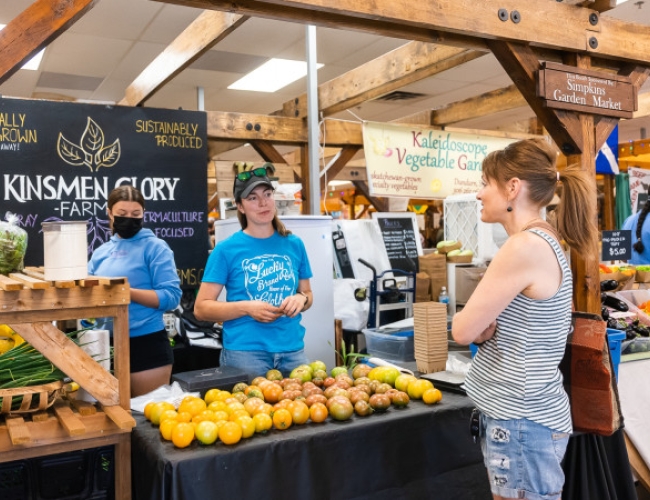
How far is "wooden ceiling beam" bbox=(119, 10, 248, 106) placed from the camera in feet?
12.4

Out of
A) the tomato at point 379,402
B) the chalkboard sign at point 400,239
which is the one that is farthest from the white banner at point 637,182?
the tomato at point 379,402

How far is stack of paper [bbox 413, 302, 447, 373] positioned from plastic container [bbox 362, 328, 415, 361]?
0.67m

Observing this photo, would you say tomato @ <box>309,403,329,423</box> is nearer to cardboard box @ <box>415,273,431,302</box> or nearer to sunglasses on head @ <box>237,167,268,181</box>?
sunglasses on head @ <box>237,167,268,181</box>

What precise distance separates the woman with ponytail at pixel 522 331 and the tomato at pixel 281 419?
63 cm

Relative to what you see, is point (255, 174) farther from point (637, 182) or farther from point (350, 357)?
point (637, 182)

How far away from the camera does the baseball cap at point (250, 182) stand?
2.90 metres

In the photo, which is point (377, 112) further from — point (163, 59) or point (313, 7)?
point (313, 7)

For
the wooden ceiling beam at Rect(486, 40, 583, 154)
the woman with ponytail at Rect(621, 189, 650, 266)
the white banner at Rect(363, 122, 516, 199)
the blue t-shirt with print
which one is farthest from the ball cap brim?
the woman with ponytail at Rect(621, 189, 650, 266)

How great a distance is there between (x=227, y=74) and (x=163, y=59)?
2.98 m

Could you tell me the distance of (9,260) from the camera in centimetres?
244

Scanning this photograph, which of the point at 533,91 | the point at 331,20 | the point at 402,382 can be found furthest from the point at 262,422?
the point at 533,91

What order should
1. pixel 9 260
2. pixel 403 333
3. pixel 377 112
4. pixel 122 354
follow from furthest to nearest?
pixel 377 112
pixel 403 333
pixel 9 260
pixel 122 354

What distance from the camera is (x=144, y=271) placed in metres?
3.35

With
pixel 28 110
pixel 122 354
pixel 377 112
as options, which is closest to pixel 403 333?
pixel 122 354
